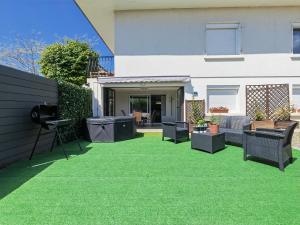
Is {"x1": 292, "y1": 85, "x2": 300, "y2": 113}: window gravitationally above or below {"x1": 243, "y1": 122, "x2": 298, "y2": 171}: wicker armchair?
above

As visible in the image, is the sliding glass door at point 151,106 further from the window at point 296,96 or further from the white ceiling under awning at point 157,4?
the window at point 296,96

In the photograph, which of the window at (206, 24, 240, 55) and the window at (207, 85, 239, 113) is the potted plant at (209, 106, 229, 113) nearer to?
the window at (207, 85, 239, 113)

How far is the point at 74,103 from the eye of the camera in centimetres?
1127

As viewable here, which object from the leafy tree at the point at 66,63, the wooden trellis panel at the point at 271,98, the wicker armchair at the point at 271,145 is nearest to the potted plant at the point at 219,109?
the wooden trellis panel at the point at 271,98

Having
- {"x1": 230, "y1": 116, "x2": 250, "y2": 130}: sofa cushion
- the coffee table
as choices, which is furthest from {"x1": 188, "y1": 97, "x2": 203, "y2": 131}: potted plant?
the coffee table

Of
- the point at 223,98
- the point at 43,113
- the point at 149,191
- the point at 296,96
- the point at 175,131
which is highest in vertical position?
the point at 296,96

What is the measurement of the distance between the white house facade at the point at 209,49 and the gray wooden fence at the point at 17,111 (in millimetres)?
5300

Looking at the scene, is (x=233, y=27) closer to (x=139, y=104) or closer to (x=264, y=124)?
(x=264, y=124)

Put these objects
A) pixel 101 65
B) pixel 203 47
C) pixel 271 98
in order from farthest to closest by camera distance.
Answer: pixel 101 65 → pixel 203 47 → pixel 271 98

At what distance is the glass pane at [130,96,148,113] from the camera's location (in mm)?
18312

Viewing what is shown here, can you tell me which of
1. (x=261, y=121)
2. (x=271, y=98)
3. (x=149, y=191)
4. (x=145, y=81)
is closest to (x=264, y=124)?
(x=261, y=121)

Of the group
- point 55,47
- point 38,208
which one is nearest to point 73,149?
point 38,208

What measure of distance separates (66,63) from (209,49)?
40.5ft

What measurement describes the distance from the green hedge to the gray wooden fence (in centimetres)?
145
